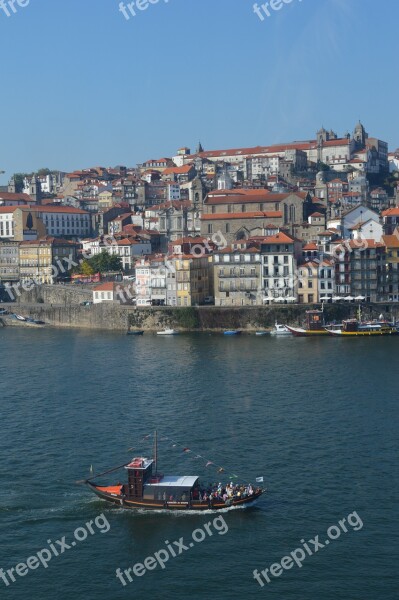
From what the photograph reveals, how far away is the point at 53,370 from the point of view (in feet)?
139

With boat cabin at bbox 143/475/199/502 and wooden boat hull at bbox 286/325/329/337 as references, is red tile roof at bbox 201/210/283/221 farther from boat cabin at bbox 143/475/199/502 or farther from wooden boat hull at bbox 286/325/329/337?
boat cabin at bbox 143/475/199/502

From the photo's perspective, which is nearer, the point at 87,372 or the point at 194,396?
the point at 194,396

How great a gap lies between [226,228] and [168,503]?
52908 millimetres

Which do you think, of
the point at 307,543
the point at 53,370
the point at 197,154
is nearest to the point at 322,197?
the point at 197,154

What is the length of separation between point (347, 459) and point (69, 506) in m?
8.34

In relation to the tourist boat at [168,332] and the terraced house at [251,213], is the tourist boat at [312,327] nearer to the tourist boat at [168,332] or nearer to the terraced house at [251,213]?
the tourist boat at [168,332]

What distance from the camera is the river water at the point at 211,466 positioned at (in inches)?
769

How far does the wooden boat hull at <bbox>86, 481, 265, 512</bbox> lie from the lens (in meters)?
23.0

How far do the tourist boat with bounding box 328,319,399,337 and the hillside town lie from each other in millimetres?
4328

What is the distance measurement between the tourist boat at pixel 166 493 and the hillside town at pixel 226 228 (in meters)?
35.8

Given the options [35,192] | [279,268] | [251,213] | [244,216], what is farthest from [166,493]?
[35,192]

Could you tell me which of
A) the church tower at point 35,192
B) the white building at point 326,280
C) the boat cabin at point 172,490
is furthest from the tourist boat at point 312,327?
the church tower at point 35,192

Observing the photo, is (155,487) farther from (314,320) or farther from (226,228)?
(226,228)

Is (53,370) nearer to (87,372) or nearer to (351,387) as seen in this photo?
(87,372)
